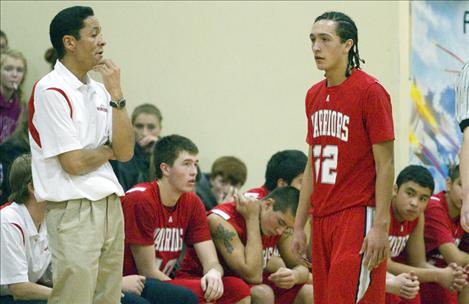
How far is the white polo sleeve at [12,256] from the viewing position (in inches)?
180

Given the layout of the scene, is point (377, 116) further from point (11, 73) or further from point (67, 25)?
point (11, 73)

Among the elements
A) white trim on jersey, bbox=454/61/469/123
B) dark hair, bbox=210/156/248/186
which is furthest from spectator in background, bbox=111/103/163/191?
white trim on jersey, bbox=454/61/469/123

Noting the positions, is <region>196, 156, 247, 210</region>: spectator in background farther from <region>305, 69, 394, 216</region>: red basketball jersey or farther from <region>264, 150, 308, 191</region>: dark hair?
<region>305, 69, 394, 216</region>: red basketball jersey

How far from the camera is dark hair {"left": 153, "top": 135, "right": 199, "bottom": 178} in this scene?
539 centimetres

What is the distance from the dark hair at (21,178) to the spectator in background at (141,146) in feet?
5.07

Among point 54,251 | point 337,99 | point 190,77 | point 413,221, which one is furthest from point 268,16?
point 54,251

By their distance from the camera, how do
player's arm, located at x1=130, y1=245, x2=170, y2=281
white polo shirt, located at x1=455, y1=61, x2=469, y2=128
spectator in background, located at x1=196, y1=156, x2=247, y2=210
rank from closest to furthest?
1. white polo shirt, located at x1=455, y1=61, x2=469, y2=128
2. player's arm, located at x1=130, y1=245, x2=170, y2=281
3. spectator in background, located at x1=196, y1=156, x2=247, y2=210

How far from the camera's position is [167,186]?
5.31 m

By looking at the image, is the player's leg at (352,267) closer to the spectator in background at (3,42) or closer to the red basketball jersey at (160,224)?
the red basketball jersey at (160,224)

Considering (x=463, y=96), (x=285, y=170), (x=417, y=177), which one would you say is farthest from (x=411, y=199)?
(x=463, y=96)

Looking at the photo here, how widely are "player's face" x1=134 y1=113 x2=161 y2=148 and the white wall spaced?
45cm

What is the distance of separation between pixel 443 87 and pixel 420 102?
0.90 feet

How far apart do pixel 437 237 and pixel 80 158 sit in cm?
324

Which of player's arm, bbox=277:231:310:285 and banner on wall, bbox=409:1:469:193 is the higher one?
banner on wall, bbox=409:1:469:193
